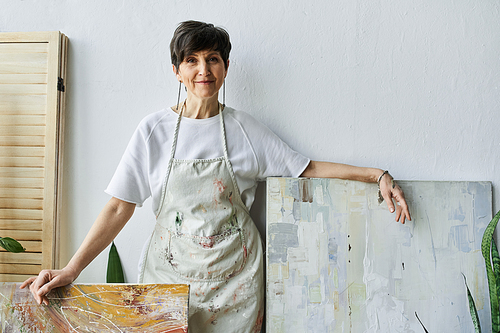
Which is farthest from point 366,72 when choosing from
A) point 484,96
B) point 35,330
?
point 35,330

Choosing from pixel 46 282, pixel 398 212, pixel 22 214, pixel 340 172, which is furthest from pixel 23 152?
pixel 398 212

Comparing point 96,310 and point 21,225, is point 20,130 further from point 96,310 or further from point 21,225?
point 96,310

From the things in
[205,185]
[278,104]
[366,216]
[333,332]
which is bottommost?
[333,332]

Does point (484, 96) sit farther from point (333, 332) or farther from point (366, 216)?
point (333, 332)

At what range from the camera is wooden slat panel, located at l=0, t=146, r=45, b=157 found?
1523mm

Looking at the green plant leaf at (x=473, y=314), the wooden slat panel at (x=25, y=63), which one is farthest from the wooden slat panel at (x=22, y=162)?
the green plant leaf at (x=473, y=314)

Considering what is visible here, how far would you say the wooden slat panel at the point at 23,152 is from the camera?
60.0 inches

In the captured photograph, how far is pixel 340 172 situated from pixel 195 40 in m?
0.78

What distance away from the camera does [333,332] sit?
1.44 metres

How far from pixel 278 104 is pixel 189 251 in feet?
2.42

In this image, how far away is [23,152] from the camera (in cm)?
153

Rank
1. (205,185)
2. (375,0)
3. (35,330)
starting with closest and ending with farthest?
(35,330) < (205,185) < (375,0)

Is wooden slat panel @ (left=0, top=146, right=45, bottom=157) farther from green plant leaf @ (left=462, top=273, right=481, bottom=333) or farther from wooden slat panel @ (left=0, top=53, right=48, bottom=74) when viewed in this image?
green plant leaf @ (left=462, top=273, right=481, bottom=333)

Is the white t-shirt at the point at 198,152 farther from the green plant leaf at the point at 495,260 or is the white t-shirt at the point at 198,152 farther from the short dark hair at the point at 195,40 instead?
the green plant leaf at the point at 495,260
